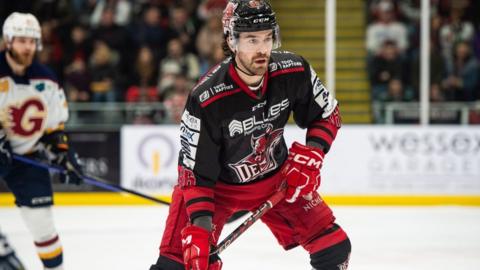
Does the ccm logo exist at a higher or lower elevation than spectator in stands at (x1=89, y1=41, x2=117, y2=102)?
higher

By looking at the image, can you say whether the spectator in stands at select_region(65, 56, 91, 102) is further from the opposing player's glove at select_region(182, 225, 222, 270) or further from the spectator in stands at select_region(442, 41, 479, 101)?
the opposing player's glove at select_region(182, 225, 222, 270)

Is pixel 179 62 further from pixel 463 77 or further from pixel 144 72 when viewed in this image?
pixel 463 77

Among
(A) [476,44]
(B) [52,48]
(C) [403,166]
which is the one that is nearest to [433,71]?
(A) [476,44]

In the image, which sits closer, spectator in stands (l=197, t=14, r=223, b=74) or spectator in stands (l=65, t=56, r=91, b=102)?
Result: spectator in stands (l=65, t=56, r=91, b=102)

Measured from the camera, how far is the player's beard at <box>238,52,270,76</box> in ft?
9.68

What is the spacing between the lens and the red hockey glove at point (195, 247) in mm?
2855

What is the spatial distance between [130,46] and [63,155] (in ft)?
14.7

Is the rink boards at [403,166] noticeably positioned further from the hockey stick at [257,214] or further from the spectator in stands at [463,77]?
the hockey stick at [257,214]

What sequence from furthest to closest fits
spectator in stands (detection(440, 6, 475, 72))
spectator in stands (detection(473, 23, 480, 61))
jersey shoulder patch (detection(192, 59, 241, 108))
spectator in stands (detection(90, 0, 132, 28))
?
spectator in stands (detection(90, 0, 132, 28))
spectator in stands (detection(473, 23, 480, 61))
spectator in stands (detection(440, 6, 475, 72))
jersey shoulder patch (detection(192, 59, 241, 108))

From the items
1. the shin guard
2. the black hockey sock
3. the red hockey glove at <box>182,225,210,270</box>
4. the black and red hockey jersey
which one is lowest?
the shin guard

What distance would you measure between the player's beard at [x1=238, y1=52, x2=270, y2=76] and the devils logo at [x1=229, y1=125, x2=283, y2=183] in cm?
29

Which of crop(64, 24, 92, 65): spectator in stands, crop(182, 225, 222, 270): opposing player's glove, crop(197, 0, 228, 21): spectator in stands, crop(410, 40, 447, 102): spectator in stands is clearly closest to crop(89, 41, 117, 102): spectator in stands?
crop(64, 24, 92, 65): spectator in stands

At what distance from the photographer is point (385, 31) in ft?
29.6

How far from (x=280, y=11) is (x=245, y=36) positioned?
711 cm
